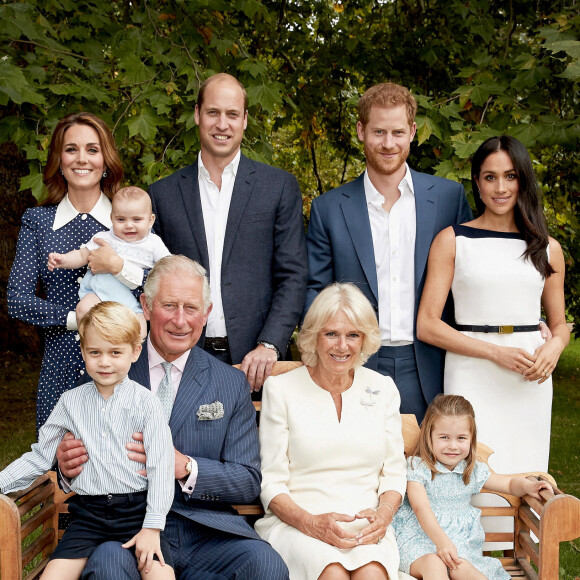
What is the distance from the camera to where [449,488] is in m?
3.33

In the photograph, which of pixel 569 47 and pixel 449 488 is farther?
pixel 569 47

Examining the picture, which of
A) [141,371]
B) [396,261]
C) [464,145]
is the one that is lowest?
[141,371]

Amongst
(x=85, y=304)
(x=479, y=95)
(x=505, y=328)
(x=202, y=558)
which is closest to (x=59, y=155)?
(x=85, y=304)

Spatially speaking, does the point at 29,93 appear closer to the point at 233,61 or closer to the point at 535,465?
the point at 233,61

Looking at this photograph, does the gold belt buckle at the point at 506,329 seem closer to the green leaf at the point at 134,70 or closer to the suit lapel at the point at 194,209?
the suit lapel at the point at 194,209

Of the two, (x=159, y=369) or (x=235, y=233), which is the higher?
(x=235, y=233)

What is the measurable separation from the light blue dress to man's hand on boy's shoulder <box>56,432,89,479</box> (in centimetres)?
130

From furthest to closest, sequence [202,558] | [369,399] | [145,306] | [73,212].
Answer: [73,212] → [369,399] → [145,306] → [202,558]

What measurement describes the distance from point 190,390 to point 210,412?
0.39 ft

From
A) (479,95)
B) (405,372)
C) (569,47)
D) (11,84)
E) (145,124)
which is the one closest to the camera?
(405,372)

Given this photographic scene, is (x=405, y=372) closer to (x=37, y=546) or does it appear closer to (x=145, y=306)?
(x=145, y=306)

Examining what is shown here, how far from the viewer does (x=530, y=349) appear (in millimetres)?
3604

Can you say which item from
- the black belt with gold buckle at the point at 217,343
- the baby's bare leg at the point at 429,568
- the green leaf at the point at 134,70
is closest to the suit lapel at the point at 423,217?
the black belt with gold buckle at the point at 217,343

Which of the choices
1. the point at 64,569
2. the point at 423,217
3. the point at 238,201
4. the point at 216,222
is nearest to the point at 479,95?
the point at 423,217
